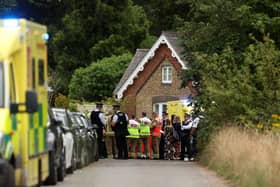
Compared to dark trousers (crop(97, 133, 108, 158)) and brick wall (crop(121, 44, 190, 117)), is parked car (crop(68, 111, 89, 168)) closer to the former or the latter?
dark trousers (crop(97, 133, 108, 158))

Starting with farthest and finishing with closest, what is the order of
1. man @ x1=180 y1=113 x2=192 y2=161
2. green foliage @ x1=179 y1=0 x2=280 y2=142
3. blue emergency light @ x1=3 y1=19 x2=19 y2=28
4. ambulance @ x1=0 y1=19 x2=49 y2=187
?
man @ x1=180 y1=113 x2=192 y2=161, green foliage @ x1=179 y1=0 x2=280 y2=142, blue emergency light @ x1=3 y1=19 x2=19 y2=28, ambulance @ x1=0 y1=19 x2=49 y2=187

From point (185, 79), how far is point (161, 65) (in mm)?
22344

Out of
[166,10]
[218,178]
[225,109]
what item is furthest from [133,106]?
[218,178]

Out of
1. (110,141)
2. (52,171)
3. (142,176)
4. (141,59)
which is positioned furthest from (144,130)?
(141,59)

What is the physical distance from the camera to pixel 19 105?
14148mm

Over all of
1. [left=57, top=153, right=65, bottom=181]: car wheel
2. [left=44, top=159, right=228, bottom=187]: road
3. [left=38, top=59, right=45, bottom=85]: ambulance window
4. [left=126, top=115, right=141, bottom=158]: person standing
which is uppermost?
[left=38, top=59, right=45, bottom=85]: ambulance window

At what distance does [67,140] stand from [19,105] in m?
8.96

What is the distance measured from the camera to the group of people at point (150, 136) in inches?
1300

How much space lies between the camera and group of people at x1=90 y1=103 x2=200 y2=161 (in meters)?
33.0

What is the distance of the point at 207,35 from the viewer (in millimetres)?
35594

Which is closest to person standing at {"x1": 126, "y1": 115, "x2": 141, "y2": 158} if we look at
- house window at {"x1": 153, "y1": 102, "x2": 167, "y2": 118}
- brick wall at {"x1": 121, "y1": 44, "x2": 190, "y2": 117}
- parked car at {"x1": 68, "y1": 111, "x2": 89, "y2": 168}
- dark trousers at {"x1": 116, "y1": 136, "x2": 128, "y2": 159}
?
dark trousers at {"x1": 116, "y1": 136, "x2": 128, "y2": 159}

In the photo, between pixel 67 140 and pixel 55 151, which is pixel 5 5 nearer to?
pixel 67 140

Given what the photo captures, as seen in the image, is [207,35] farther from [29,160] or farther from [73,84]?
[73,84]

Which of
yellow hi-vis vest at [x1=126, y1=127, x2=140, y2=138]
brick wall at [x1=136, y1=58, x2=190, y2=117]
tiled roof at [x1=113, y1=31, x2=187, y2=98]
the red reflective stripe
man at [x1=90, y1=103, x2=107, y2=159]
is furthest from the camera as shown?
brick wall at [x1=136, y1=58, x2=190, y2=117]
